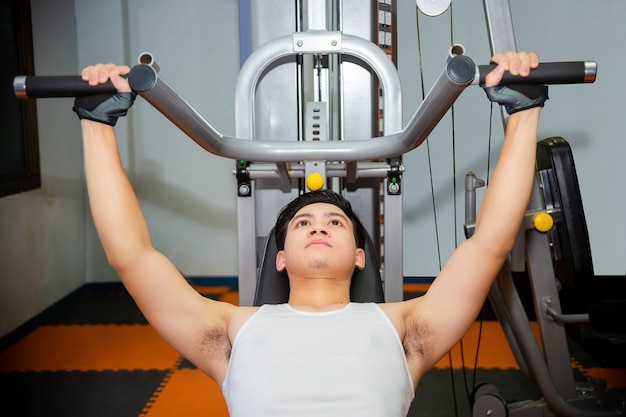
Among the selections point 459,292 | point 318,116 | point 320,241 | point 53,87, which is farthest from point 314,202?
point 53,87

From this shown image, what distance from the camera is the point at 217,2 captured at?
A: 4.37 meters

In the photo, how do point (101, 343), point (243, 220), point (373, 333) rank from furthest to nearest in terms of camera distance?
point (101, 343)
point (243, 220)
point (373, 333)

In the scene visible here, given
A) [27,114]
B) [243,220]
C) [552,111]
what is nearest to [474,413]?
[243,220]

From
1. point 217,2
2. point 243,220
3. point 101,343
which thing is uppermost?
point 217,2

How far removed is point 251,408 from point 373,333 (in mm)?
319

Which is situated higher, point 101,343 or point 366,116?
point 366,116

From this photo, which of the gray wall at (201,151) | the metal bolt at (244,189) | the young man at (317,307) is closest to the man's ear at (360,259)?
the young man at (317,307)

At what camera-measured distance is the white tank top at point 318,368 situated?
4.40 ft

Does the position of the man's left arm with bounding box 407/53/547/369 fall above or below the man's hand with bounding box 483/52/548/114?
below

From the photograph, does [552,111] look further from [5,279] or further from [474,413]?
[5,279]

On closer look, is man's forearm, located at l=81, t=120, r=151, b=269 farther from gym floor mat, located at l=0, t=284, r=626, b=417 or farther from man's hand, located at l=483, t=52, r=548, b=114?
gym floor mat, located at l=0, t=284, r=626, b=417

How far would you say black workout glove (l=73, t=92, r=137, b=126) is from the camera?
4.54 feet

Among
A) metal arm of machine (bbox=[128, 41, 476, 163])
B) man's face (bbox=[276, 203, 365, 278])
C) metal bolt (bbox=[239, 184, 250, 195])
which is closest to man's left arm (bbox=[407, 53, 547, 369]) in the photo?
metal arm of machine (bbox=[128, 41, 476, 163])

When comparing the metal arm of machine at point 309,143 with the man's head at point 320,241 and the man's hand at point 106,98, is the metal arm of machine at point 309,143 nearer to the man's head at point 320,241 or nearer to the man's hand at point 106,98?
the man's hand at point 106,98
